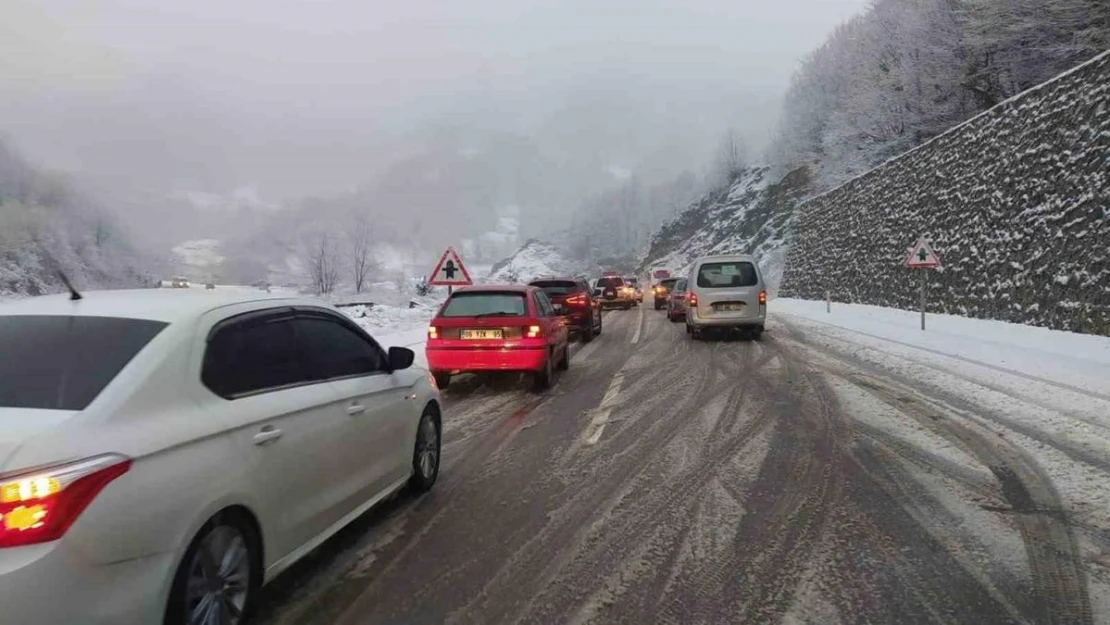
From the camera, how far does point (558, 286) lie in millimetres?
19250

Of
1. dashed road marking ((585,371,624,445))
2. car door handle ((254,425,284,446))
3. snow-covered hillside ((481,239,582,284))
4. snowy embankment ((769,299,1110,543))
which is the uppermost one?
snow-covered hillside ((481,239,582,284))

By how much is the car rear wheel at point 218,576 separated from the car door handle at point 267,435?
1.10ft

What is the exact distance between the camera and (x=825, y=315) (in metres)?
26.0

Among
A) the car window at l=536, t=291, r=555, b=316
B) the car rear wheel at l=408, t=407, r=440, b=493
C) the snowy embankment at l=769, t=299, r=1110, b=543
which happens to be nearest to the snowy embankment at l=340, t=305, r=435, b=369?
the car window at l=536, t=291, r=555, b=316

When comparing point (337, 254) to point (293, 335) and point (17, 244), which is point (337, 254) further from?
point (293, 335)

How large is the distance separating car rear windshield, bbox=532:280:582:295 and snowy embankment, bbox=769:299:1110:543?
5.31m

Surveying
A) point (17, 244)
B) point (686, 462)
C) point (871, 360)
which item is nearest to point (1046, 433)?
point (686, 462)

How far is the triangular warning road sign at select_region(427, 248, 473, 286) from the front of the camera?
51.8 feet

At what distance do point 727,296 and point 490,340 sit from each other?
8.23 metres

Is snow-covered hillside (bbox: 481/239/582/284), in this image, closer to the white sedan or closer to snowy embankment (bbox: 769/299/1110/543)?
A: snowy embankment (bbox: 769/299/1110/543)

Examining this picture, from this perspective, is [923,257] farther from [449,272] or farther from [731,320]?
[449,272]

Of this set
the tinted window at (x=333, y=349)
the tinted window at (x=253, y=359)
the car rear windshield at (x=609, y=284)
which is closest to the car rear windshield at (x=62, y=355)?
the tinted window at (x=253, y=359)

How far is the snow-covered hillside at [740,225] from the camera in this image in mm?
72562

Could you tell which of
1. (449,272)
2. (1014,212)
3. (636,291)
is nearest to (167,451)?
(449,272)
